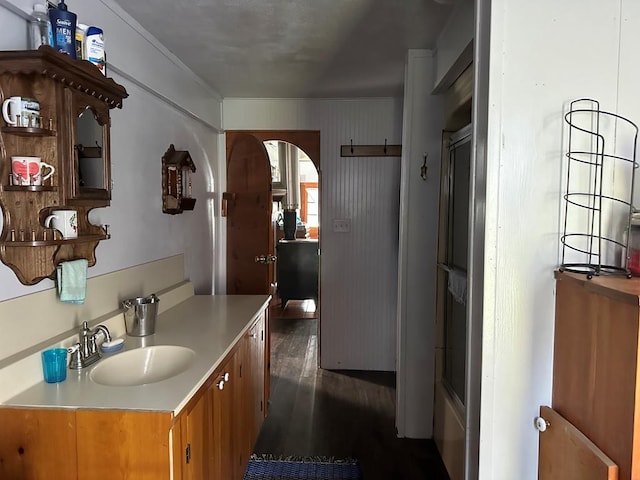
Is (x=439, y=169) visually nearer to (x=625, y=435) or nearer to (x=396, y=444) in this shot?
(x=396, y=444)

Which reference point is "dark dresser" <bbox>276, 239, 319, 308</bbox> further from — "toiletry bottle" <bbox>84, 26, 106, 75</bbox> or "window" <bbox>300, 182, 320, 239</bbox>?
"toiletry bottle" <bbox>84, 26, 106, 75</bbox>

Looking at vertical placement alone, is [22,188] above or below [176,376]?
above

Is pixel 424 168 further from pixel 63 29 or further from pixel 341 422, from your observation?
pixel 63 29

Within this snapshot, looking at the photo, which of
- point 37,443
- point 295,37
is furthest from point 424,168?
point 37,443

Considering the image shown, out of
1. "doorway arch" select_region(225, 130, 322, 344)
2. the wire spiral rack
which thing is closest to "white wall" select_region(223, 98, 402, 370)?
"doorway arch" select_region(225, 130, 322, 344)

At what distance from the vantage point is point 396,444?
8.68 ft

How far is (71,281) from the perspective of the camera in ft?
5.13

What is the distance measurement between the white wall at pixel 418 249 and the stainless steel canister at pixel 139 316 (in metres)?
1.43

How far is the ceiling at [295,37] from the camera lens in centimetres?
197

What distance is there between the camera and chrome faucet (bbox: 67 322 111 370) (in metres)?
1.55

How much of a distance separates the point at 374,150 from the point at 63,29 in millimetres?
2559

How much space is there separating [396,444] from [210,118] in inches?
102

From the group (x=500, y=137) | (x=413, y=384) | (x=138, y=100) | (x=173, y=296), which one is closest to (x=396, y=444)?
(x=413, y=384)

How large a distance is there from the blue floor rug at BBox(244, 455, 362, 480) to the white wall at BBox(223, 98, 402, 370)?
4.53ft
